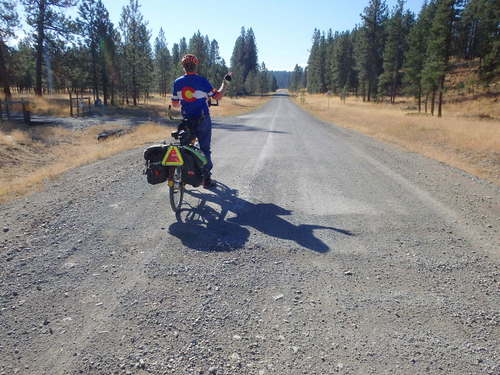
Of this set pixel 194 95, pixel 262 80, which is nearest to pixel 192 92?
pixel 194 95

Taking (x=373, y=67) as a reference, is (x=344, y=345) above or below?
below

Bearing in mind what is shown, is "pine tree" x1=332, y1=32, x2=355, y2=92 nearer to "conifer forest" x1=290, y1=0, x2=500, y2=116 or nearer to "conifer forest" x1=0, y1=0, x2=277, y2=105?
"conifer forest" x1=290, y1=0, x2=500, y2=116

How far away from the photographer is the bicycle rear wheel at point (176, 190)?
5.09 m

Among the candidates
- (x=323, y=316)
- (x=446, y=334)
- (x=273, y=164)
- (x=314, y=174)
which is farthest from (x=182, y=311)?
(x=273, y=164)

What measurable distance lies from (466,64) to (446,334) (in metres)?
79.2

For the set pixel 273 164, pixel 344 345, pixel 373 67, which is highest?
pixel 373 67

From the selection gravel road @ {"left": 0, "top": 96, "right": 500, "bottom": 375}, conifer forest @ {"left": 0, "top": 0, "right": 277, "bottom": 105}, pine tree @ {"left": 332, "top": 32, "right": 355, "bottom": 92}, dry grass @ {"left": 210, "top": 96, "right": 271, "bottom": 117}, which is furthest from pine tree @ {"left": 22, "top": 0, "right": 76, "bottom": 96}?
pine tree @ {"left": 332, "top": 32, "right": 355, "bottom": 92}

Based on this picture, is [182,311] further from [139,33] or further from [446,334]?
[139,33]

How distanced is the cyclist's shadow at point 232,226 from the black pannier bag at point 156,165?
2.09 feet

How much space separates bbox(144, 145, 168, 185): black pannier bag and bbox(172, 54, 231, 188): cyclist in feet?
2.33

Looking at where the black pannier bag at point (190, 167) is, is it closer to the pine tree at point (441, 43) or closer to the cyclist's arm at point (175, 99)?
the cyclist's arm at point (175, 99)

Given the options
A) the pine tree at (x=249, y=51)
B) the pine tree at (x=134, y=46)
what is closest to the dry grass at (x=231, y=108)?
the pine tree at (x=134, y=46)

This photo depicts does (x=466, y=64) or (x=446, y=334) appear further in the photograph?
(x=466, y=64)

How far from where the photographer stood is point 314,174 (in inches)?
314
